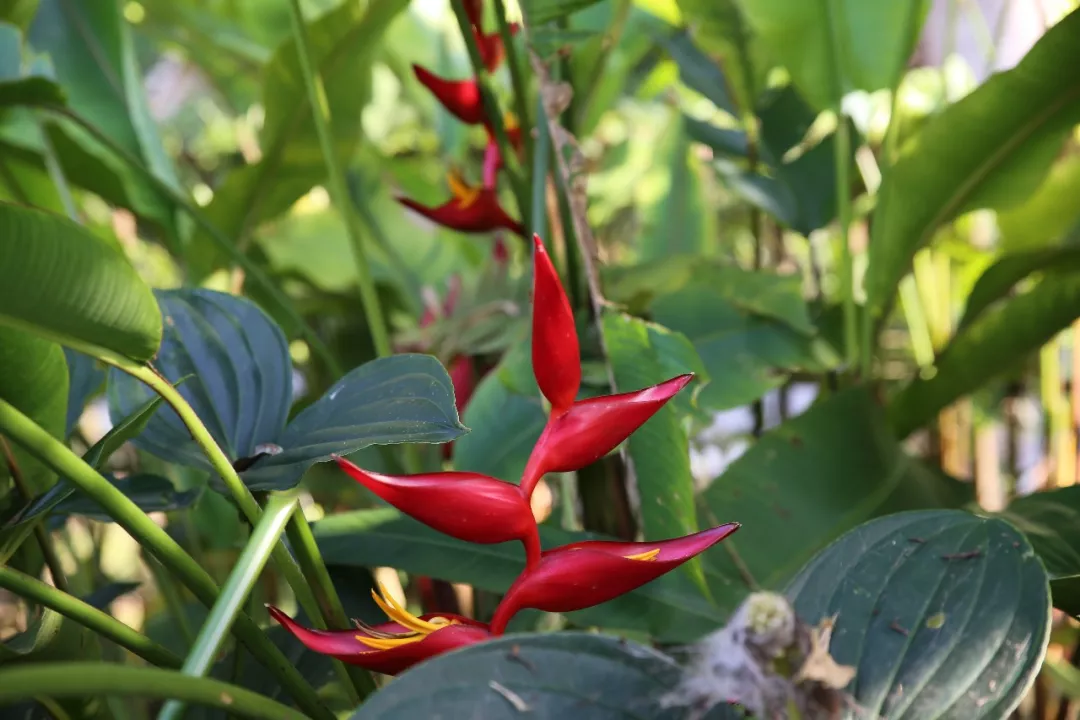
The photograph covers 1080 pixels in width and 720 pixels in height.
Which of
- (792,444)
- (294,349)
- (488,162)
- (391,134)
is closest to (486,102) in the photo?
(488,162)

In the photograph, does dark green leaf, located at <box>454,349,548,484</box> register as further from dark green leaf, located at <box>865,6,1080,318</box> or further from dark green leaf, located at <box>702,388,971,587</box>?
dark green leaf, located at <box>865,6,1080,318</box>

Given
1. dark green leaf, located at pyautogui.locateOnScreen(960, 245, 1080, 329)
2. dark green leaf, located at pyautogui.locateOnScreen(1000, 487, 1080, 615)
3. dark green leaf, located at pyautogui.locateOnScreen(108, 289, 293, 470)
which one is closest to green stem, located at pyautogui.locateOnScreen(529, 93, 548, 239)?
dark green leaf, located at pyautogui.locateOnScreen(108, 289, 293, 470)

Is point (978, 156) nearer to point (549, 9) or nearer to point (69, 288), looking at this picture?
point (549, 9)

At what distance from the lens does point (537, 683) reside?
188mm

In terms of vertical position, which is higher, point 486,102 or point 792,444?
point 486,102

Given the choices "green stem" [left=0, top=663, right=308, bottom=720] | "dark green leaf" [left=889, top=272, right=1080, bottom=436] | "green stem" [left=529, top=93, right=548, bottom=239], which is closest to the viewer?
"green stem" [left=0, top=663, right=308, bottom=720]

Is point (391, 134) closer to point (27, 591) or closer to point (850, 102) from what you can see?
point (850, 102)

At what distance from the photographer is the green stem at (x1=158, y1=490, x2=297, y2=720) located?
187 millimetres

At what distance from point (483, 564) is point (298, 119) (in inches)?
13.5

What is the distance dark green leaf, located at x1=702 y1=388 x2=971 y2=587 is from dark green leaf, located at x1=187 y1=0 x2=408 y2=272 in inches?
12.6

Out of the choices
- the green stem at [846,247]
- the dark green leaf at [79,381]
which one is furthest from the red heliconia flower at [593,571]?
the green stem at [846,247]

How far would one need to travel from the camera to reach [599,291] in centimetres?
36

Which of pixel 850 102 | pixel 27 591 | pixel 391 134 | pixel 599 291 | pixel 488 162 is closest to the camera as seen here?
pixel 27 591

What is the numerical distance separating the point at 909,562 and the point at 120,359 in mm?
232
